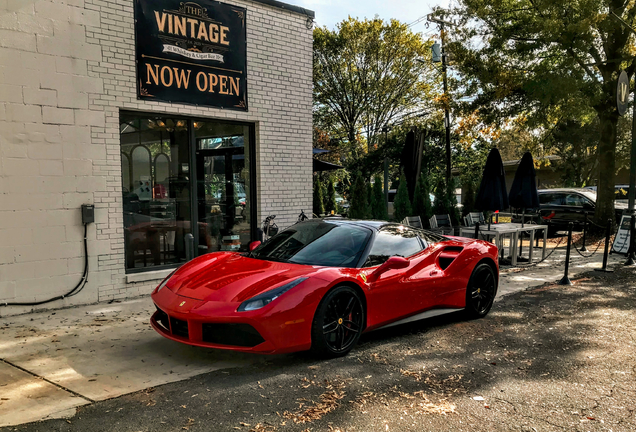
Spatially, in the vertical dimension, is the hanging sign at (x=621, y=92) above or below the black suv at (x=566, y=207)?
above

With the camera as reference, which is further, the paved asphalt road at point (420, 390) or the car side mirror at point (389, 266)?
the car side mirror at point (389, 266)

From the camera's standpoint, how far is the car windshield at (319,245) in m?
5.39

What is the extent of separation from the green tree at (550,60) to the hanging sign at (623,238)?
3.27 meters

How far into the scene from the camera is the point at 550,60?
15.1 m

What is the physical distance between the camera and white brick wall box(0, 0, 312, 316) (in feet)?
21.5

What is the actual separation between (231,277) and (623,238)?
10.6m

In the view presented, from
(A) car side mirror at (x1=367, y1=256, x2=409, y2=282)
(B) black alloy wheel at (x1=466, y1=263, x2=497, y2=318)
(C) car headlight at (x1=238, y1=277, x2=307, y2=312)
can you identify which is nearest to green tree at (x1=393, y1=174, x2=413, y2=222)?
(B) black alloy wheel at (x1=466, y1=263, x2=497, y2=318)

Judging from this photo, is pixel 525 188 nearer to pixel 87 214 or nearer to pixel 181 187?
pixel 181 187

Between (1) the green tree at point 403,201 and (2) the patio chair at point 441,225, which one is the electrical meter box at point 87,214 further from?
(1) the green tree at point 403,201

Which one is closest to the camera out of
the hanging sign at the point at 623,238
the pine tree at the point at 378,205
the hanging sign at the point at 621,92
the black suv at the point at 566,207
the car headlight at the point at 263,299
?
the car headlight at the point at 263,299

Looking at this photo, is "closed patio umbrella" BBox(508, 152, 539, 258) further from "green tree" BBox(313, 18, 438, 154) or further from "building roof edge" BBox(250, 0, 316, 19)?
"green tree" BBox(313, 18, 438, 154)

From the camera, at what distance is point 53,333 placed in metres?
5.80

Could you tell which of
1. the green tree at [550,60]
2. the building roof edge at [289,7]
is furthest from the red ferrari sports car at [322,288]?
the green tree at [550,60]

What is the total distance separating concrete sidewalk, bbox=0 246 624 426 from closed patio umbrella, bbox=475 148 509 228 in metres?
7.89
